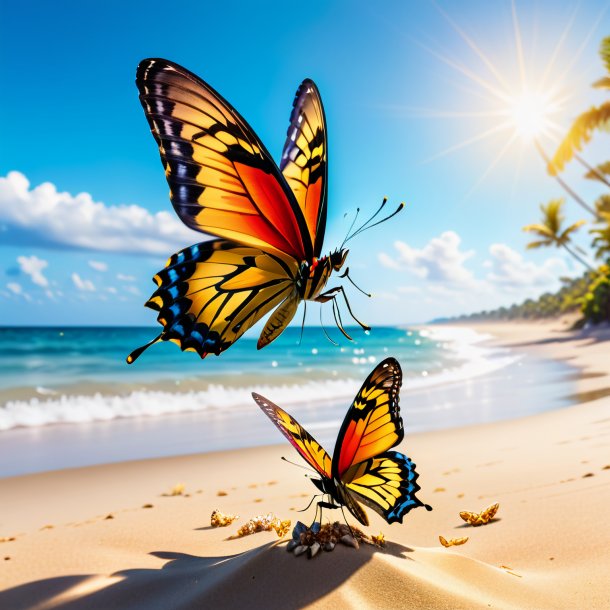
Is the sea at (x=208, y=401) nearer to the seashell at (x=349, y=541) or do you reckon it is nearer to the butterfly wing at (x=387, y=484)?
the butterfly wing at (x=387, y=484)

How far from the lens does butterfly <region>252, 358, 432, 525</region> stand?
230 centimetres

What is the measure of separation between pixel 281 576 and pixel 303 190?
160 cm

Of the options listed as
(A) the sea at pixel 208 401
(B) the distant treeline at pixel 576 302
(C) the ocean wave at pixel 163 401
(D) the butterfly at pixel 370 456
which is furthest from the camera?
(B) the distant treeline at pixel 576 302

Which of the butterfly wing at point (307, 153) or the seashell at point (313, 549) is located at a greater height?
the butterfly wing at point (307, 153)

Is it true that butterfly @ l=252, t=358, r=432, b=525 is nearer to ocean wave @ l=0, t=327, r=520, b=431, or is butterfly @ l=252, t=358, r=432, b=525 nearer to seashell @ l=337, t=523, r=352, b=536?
seashell @ l=337, t=523, r=352, b=536

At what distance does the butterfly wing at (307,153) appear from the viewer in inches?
85.5

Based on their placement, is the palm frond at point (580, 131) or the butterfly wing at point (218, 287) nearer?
the butterfly wing at point (218, 287)

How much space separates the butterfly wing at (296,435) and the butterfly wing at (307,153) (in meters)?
0.65

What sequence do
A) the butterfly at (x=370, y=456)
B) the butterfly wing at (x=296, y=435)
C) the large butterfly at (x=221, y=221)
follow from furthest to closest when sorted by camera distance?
the butterfly at (x=370, y=456), the butterfly wing at (x=296, y=435), the large butterfly at (x=221, y=221)

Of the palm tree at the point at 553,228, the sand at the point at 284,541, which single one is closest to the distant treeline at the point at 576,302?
the palm tree at the point at 553,228

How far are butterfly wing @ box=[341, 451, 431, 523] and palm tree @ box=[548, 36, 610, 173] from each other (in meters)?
20.1

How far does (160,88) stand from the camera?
1696 millimetres

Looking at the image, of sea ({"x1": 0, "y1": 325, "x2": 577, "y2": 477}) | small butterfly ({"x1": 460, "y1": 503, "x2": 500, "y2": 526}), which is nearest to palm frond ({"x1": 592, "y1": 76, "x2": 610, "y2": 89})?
sea ({"x1": 0, "y1": 325, "x2": 577, "y2": 477})

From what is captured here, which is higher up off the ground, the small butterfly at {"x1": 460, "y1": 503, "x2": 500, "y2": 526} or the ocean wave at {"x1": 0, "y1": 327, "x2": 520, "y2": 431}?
the ocean wave at {"x1": 0, "y1": 327, "x2": 520, "y2": 431}
